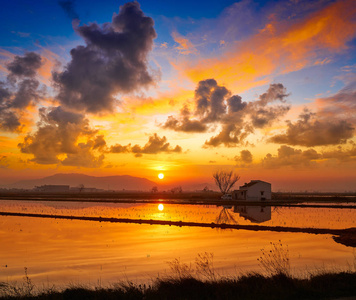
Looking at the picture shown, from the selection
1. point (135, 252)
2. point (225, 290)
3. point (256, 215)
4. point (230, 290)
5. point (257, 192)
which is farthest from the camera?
point (257, 192)

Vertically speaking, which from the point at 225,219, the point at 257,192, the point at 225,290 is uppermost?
the point at 257,192

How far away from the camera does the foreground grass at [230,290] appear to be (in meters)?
10.9

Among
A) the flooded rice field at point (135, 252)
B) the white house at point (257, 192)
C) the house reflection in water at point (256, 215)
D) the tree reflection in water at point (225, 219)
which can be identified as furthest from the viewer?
the white house at point (257, 192)

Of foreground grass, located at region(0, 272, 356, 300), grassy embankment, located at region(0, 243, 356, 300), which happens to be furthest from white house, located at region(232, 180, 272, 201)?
foreground grass, located at region(0, 272, 356, 300)

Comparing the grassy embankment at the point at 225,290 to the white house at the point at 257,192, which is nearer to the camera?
the grassy embankment at the point at 225,290

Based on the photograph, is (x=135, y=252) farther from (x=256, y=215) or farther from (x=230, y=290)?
(x=256, y=215)

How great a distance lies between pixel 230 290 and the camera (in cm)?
1134

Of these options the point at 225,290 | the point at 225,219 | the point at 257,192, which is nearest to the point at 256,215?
the point at 225,219

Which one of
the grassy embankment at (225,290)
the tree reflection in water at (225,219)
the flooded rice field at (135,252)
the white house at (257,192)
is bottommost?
the tree reflection in water at (225,219)

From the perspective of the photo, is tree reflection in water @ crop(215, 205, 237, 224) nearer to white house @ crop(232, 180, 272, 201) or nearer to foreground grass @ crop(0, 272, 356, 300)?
foreground grass @ crop(0, 272, 356, 300)

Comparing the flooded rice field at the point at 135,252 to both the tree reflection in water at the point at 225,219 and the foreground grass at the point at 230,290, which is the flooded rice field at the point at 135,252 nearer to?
the foreground grass at the point at 230,290

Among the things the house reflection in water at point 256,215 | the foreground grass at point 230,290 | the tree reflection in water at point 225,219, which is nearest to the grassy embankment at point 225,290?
the foreground grass at point 230,290

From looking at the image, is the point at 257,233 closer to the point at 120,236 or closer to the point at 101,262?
the point at 120,236

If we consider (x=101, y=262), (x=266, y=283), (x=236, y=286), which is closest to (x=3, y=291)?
(x=101, y=262)
